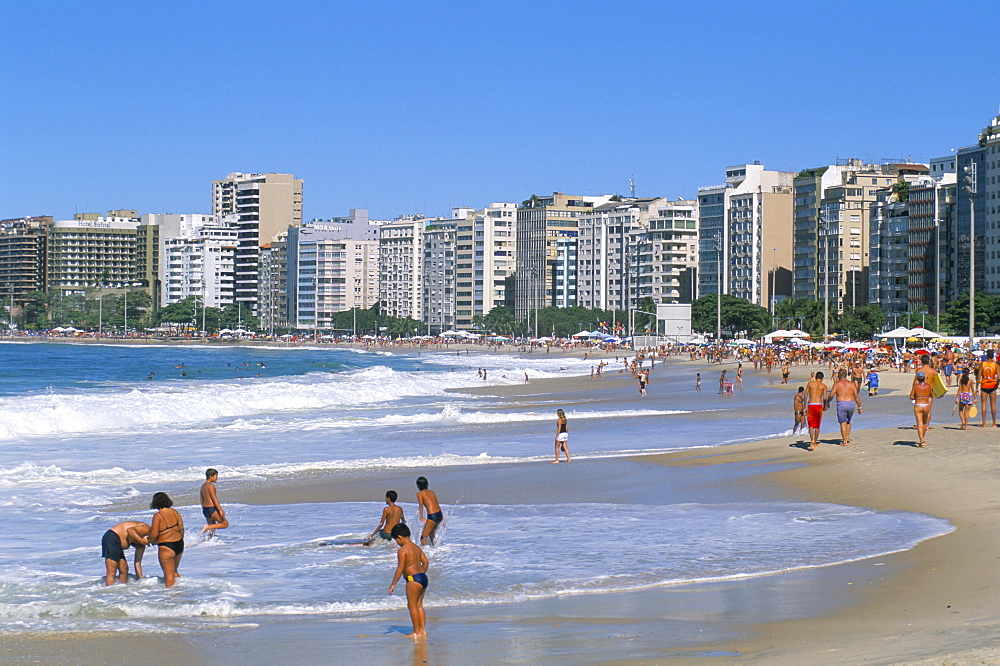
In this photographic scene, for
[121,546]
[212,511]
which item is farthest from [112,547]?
[212,511]

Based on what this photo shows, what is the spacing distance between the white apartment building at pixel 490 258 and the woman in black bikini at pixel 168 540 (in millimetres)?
164904

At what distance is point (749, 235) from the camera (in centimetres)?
13988

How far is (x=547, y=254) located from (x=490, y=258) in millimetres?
9590

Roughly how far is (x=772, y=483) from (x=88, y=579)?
30.3ft

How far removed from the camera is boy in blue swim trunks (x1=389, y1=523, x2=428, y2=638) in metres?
8.95

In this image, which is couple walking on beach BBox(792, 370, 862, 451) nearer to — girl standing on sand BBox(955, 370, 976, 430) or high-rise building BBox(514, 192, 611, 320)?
girl standing on sand BBox(955, 370, 976, 430)

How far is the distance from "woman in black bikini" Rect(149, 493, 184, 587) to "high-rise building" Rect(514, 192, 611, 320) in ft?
511

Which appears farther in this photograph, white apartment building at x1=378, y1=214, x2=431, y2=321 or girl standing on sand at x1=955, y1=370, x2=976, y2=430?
white apartment building at x1=378, y1=214, x2=431, y2=321

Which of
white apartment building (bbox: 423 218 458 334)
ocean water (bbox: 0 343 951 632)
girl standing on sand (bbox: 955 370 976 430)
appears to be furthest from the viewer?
white apartment building (bbox: 423 218 458 334)

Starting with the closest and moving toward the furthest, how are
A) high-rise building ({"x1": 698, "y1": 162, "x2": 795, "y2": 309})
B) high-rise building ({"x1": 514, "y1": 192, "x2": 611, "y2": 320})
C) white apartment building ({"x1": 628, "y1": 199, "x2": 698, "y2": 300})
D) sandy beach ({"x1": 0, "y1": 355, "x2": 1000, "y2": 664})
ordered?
1. sandy beach ({"x1": 0, "y1": 355, "x2": 1000, "y2": 664})
2. high-rise building ({"x1": 698, "y1": 162, "x2": 795, "y2": 309})
3. white apartment building ({"x1": 628, "y1": 199, "x2": 698, "y2": 300})
4. high-rise building ({"x1": 514, "y1": 192, "x2": 611, "y2": 320})

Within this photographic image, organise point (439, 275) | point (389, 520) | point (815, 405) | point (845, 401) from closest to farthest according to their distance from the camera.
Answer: point (389, 520) < point (845, 401) < point (815, 405) < point (439, 275)

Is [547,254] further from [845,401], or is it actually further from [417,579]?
[417,579]

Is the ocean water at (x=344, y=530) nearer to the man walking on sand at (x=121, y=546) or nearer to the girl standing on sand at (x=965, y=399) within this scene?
the man walking on sand at (x=121, y=546)

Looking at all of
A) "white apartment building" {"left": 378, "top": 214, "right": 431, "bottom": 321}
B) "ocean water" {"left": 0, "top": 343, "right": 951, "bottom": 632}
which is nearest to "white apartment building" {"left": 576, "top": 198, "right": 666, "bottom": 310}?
"white apartment building" {"left": 378, "top": 214, "right": 431, "bottom": 321}
